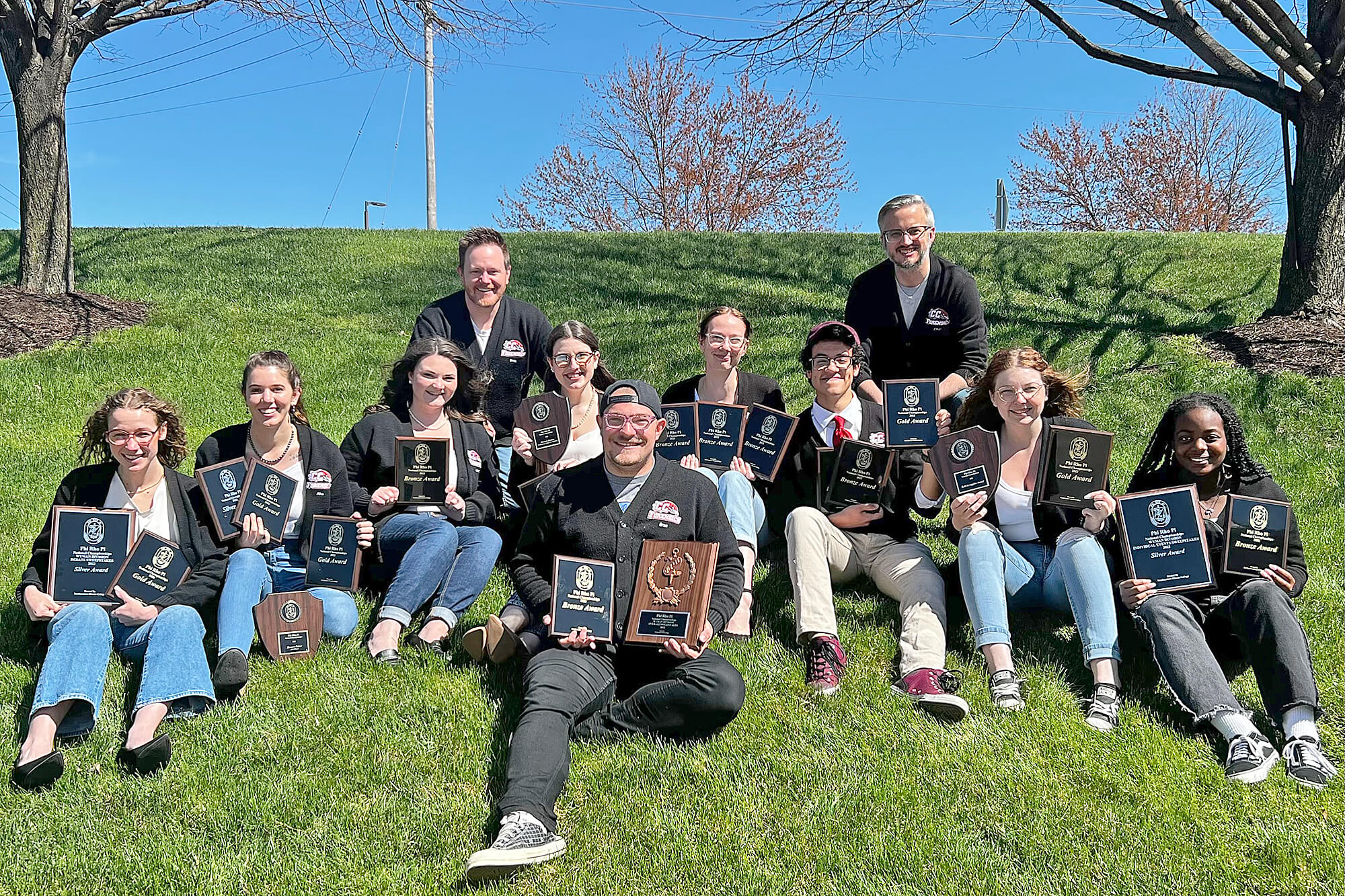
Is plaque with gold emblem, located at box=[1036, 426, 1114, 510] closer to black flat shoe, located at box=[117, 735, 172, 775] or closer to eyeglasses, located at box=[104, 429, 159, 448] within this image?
black flat shoe, located at box=[117, 735, 172, 775]

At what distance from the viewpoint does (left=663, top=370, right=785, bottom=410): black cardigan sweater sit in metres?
5.88

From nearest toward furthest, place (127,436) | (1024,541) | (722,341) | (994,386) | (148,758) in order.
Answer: (148,758), (127,436), (1024,541), (994,386), (722,341)

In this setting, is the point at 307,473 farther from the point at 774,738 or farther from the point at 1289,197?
the point at 1289,197

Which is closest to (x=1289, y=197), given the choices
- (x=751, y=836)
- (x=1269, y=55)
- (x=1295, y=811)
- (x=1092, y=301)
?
(x=1269, y=55)

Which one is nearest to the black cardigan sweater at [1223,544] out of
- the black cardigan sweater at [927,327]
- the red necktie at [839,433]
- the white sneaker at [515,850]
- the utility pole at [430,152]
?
the red necktie at [839,433]

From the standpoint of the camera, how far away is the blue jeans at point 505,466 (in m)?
5.94

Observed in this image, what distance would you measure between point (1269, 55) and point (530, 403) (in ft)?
31.5

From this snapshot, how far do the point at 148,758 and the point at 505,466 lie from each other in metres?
2.71

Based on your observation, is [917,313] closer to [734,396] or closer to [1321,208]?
[734,396]

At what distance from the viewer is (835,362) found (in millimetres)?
5465

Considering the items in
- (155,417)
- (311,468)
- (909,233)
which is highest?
(909,233)

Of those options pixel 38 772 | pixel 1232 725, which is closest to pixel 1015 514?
pixel 1232 725

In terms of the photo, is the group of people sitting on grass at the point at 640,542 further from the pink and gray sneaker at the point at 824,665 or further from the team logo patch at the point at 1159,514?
the team logo patch at the point at 1159,514

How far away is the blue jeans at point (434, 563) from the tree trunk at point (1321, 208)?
32.2 feet
